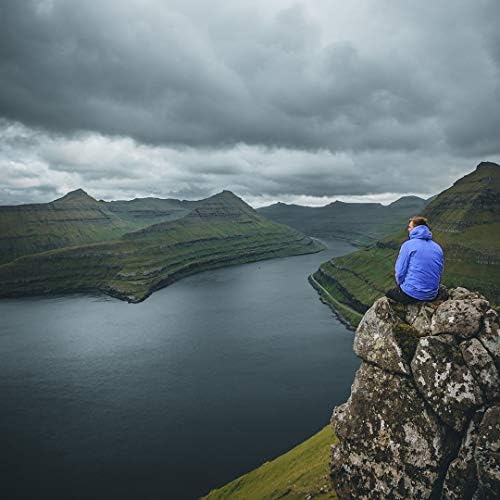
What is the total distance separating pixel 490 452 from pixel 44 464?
99.8m

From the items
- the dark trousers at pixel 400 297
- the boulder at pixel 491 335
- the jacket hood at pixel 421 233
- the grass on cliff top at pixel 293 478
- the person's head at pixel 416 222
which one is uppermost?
the person's head at pixel 416 222

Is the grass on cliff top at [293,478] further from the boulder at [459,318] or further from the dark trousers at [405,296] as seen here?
the boulder at [459,318]

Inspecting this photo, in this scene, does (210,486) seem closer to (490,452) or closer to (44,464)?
(44,464)

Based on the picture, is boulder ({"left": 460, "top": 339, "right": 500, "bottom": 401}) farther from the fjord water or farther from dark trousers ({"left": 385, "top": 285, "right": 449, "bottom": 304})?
the fjord water

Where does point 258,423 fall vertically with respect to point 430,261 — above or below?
below

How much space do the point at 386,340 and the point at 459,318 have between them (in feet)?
14.7

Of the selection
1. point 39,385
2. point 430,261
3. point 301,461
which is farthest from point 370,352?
point 39,385

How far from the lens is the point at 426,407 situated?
21.1m

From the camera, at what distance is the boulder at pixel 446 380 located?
19969 mm

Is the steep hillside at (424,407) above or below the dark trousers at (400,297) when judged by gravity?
below

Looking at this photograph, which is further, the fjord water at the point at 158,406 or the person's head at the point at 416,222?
the fjord water at the point at 158,406

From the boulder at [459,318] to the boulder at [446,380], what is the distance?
0.53m

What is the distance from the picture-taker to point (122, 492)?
249ft

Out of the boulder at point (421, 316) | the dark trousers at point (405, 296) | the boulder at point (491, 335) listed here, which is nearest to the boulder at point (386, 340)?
the boulder at point (421, 316)
